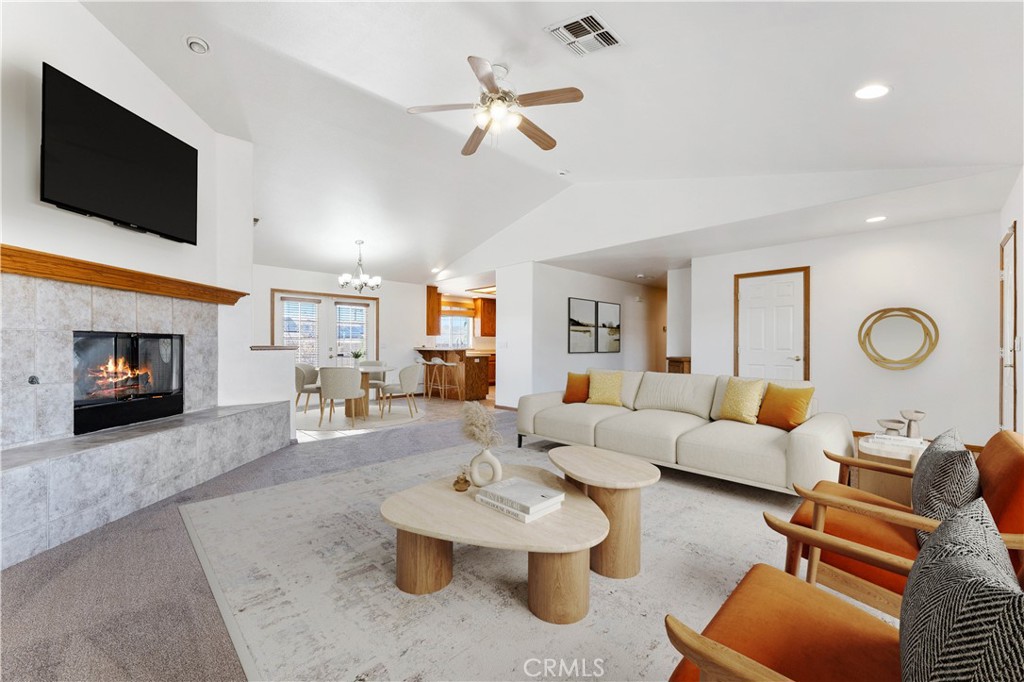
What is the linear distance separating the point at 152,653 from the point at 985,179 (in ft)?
19.4

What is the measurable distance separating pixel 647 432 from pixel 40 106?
15.1 ft

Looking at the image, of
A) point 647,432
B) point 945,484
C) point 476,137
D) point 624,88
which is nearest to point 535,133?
point 476,137

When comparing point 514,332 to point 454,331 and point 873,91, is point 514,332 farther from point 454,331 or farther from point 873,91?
point 873,91

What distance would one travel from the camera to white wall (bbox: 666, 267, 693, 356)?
23.8 ft

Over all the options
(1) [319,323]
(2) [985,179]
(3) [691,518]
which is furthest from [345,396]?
(2) [985,179]

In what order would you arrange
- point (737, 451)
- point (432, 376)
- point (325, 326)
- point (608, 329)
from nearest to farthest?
point (737, 451) → point (325, 326) → point (608, 329) → point (432, 376)

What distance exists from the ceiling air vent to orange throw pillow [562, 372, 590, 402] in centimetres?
303

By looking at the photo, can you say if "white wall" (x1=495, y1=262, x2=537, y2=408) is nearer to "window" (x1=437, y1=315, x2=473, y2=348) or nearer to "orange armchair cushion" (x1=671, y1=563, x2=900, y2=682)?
"window" (x1=437, y1=315, x2=473, y2=348)

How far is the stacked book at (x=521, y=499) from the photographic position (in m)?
1.87

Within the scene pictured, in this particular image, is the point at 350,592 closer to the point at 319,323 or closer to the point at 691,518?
the point at 691,518

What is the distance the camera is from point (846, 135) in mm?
3135

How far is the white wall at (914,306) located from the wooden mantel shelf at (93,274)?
21.2ft

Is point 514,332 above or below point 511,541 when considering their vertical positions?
above

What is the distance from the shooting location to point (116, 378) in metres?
3.17
